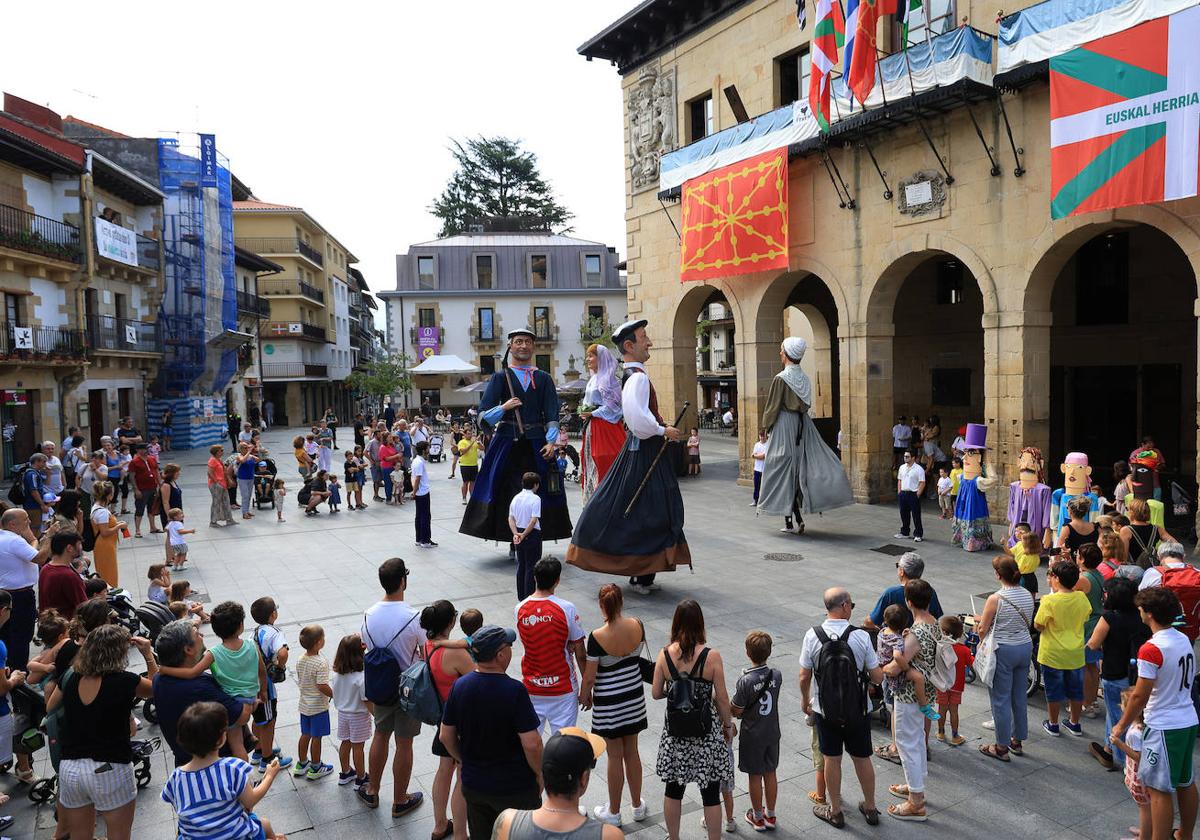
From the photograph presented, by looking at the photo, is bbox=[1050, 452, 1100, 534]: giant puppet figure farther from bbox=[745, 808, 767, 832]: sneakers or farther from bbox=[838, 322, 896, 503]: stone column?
bbox=[745, 808, 767, 832]: sneakers

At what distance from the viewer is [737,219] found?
16.6 metres

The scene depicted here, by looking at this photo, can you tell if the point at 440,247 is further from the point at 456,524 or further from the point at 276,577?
the point at 276,577

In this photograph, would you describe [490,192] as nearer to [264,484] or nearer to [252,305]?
[252,305]

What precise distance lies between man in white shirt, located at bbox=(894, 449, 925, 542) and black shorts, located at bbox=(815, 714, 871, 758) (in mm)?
7972

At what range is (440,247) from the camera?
4591 centimetres

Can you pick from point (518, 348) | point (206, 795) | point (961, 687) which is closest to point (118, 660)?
point (206, 795)

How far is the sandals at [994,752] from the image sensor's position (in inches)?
208

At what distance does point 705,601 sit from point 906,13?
999 cm

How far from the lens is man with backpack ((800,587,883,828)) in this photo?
14.3ft

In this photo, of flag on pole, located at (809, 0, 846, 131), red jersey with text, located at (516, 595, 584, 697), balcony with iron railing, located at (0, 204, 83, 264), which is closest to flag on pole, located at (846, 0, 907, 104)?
flag on pole, located at (809, 0, 846, 131)

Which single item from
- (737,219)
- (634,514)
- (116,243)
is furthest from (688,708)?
(116,243)

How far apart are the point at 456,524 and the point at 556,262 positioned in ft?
114

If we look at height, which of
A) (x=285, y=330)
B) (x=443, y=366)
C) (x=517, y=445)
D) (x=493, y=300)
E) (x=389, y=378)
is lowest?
(x=517, y=445)

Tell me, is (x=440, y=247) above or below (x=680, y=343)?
above
